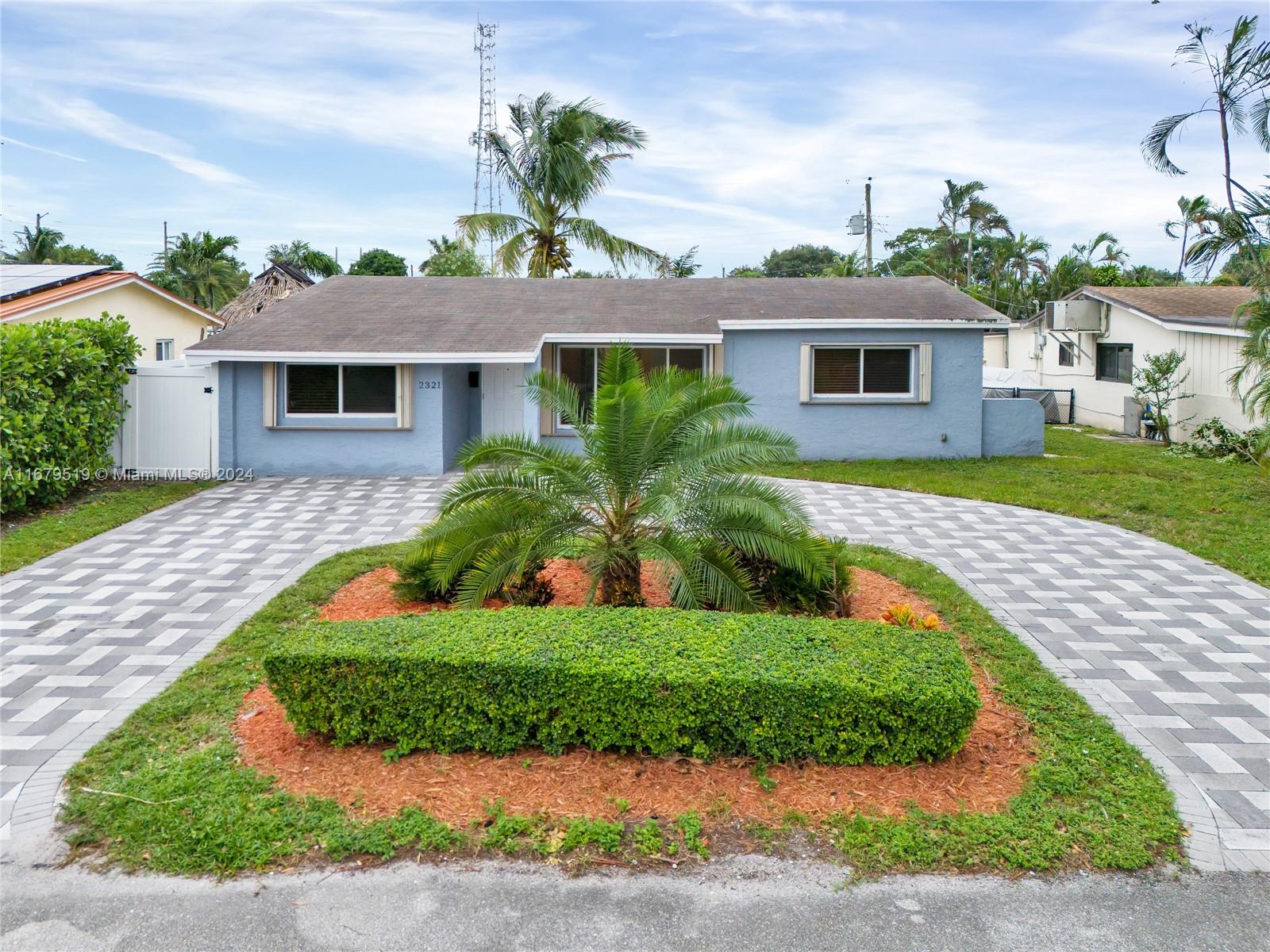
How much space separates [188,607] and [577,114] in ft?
61.9

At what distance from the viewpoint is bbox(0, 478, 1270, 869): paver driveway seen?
546cm

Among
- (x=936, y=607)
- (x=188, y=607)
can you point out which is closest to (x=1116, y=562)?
(x=936, y=607)

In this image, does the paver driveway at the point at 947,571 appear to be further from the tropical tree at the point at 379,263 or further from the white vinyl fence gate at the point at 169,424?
the tropical tree at the point at 379,263

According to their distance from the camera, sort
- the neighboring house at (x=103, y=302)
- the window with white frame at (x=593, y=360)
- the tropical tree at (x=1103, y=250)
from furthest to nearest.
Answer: the tropical tree at (x=1103, y=250), the window with white frame at (x=593, y=360), the neighboring house at (x=103, y=302)

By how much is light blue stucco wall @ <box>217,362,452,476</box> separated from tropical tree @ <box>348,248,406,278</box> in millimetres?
27739

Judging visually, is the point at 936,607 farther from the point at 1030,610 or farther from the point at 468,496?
the point at 468,496

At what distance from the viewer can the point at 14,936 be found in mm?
3922

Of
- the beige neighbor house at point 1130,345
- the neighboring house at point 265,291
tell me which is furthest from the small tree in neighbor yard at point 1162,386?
the neighboring house at point 265,291

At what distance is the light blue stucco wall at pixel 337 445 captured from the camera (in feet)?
50.6

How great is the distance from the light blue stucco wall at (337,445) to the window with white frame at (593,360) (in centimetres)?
270

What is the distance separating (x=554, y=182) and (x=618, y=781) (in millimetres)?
21301

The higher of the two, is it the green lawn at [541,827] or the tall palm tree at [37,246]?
the tall palm tree at [37,246]

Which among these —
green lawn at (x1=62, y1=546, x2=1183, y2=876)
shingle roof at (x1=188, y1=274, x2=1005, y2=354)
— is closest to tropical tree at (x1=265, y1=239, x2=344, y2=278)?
shingle roof at (x1=188, y1=274, x2=1005, y2=354)

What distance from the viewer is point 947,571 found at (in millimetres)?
9750
